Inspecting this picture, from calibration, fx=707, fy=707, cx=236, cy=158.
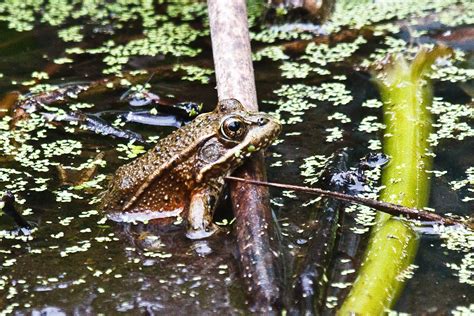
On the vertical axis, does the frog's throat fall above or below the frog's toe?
above

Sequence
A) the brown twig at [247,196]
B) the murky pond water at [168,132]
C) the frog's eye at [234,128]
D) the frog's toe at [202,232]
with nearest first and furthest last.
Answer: the brown twig at [247,196] < the murky pond water at [168,132] < the frog's toe at [202,232] < the frog's eye at [234,128]

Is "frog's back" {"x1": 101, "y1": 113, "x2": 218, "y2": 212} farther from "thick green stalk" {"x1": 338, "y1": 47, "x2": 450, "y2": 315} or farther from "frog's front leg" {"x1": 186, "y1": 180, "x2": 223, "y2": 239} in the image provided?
"thick green stalk" {"x1": 338, "y1": 47, "x2": 450, "y2": 315}

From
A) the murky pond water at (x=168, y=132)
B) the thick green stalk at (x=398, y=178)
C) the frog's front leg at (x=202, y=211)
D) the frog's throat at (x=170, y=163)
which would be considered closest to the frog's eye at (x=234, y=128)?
the frog's throat at (x=170, y=163)

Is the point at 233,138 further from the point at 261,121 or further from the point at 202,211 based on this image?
the point at 202,211

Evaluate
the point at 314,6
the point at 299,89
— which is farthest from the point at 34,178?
the point at 314,6

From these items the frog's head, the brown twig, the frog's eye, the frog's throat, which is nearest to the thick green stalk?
the brown twig

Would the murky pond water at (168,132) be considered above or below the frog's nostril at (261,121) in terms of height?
below

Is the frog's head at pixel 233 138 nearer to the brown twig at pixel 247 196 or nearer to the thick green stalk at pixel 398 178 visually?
the brown twig at pixel 247 196
